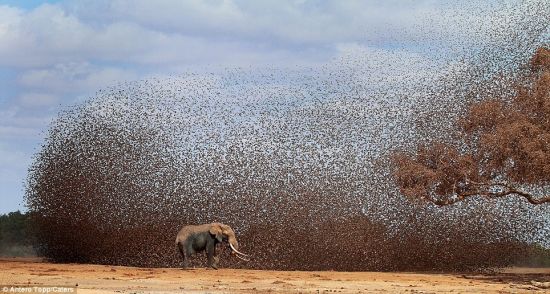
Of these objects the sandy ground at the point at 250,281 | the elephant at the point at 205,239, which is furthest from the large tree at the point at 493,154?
the elephant at the point at 205,239

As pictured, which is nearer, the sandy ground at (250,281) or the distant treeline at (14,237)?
the sandy ground at (250,281)

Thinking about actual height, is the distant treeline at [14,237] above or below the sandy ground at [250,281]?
above

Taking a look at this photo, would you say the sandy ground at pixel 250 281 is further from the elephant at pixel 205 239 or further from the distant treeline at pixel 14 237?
the distant treeline at pixel 14 237

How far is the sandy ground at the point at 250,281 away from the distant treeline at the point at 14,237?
29671 millimetres

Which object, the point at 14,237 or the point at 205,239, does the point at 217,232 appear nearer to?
the point at 205,239

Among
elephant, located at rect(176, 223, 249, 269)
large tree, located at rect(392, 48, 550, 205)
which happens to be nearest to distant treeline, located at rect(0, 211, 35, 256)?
elephant, located at rect(176, 223, 249, 269)

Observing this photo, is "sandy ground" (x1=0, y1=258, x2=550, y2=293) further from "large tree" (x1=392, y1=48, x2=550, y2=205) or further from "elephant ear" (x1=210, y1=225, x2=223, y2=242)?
"large tree" (x1=392, y1=48, x2=550, y2=205)

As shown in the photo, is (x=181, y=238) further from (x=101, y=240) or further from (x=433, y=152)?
(x=433, y=152)

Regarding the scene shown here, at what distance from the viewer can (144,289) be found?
2250cm

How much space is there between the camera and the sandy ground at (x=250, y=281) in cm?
2339

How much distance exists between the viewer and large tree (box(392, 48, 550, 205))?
27797mm

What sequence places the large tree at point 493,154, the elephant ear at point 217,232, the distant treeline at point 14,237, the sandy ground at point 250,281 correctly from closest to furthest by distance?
the sandy ground at point 250,281 < the large tree at point 493,154 < the elephant ear at point 217,232 < the distant treeline at point 14,237

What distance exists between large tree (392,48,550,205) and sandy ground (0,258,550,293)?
2.90 m

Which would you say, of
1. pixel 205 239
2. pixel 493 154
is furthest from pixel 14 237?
pixel 493 154
